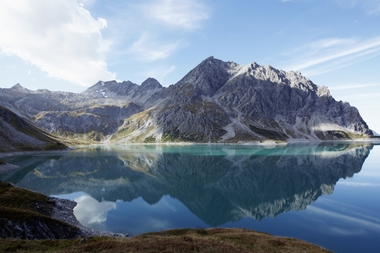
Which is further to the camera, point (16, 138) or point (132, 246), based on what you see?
point (16, 138)

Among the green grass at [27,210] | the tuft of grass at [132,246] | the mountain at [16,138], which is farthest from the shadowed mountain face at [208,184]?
the mountain at [16,138]

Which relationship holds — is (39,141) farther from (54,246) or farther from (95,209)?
(54,246)

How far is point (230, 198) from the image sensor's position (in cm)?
6569

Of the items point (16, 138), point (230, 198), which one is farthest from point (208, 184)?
point (16, 138)

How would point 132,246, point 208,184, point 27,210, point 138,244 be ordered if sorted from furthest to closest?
point 208,184, point 27,210, point 138,244, point 132,246

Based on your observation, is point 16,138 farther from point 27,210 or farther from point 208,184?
point 27,210

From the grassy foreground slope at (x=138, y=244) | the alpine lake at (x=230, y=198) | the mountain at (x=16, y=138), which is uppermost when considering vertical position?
the mountain at (x=16, y=138)

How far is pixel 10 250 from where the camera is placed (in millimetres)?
20188

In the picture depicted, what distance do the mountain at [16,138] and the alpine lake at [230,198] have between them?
2119 inches

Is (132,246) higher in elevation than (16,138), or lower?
lower

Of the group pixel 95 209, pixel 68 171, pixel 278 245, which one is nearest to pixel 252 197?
pixel 278 245

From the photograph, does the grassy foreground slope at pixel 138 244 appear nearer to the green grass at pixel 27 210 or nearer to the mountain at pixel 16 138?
the green grass at pixel 27 210

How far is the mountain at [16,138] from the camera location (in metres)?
138

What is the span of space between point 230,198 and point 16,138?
15098cm
